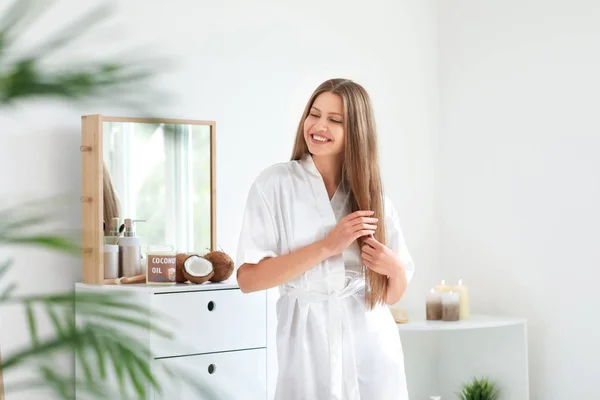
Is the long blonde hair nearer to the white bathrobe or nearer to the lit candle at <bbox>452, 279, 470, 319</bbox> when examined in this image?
the white bathrobe

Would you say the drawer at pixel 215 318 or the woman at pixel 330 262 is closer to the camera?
the woman at pixel 330 262

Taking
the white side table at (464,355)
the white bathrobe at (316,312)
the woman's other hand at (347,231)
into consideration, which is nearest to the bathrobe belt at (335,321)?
the white bathrobe at (316,312)

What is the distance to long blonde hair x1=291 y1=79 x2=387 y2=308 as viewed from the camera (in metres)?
1.98

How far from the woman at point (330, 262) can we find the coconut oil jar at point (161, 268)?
17.7 inches

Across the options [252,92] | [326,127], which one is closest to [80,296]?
[326,127]

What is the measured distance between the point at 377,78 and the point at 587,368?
1406mm

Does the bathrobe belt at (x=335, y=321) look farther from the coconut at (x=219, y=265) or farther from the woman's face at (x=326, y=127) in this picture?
the coconut at (x=219, y=265)

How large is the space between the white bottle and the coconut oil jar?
73 mm

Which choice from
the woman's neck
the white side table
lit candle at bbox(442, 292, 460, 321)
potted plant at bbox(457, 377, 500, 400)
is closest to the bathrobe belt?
the woman's neck

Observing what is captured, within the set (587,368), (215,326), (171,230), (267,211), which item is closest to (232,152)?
(171,230)

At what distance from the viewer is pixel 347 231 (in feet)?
6.16

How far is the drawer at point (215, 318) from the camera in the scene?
2297mm

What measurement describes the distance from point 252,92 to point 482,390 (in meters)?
1.46

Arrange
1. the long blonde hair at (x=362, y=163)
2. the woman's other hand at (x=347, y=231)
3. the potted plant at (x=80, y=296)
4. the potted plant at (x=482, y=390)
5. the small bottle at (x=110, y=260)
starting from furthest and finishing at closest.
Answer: the potted plant at (x=482, y=390) < the small bottle at (x=110, y=260) < the long blonde hair at (x=362, y=163) < the woman's other hand at (x=347, y=231) < the potted plant at (x=80, y=296)
